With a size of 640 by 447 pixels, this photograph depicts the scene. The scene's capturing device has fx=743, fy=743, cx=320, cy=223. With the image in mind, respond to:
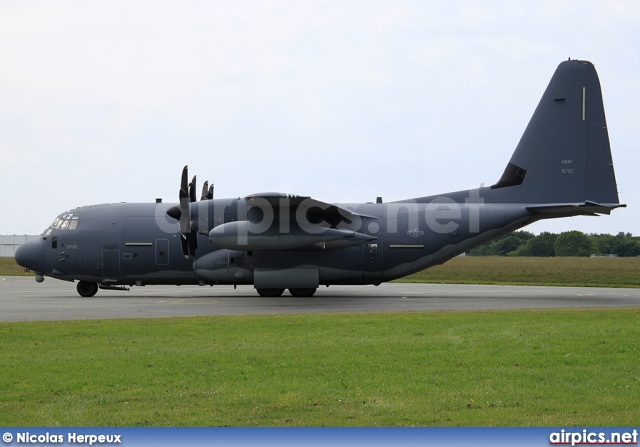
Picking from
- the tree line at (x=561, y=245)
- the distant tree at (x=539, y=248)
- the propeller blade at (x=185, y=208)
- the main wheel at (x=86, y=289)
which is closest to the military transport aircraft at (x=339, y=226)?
the propeller blade at (x=185, y=208)

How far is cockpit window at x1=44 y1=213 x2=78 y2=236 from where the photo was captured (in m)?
31.7

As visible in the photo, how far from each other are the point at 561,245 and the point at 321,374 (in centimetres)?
12683

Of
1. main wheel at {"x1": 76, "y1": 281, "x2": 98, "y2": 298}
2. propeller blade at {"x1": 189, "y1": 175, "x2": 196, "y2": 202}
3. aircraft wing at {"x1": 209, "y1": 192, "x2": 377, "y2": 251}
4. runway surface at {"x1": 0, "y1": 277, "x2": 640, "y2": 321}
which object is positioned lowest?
runway surface at {"x1": 0, "y1": 277, "x2": 640, "y2": 321}

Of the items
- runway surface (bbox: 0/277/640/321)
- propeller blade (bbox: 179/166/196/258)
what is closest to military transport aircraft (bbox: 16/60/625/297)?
propeller blade (bbox: 179/166/196/258)

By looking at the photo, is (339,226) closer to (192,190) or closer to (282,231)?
(282,231)

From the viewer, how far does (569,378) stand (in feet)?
36.8

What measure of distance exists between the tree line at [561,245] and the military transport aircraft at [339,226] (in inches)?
3827

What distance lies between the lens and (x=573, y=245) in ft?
431

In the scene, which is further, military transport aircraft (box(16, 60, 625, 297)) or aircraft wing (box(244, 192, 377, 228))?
military transport aircraft (box(16, 60, 625, 297))

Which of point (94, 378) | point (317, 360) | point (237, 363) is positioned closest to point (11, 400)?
point (94, 378)

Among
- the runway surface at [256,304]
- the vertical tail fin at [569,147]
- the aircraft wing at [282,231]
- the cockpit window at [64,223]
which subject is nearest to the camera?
the runway surface at [256,304]

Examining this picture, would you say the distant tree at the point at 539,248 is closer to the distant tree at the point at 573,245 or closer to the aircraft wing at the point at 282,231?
the distant tree at the point at 573,245

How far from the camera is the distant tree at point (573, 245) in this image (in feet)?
429

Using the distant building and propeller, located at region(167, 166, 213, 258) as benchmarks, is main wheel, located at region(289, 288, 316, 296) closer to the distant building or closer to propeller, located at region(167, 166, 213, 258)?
propeller, located at region(167, 166, 213, 258)
